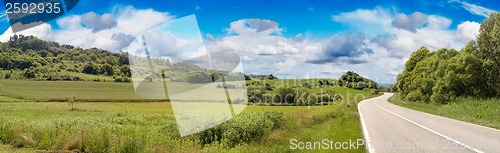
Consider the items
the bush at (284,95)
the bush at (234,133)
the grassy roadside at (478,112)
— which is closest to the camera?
the bush at (234,133)

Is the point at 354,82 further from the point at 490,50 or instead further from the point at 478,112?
the point at 478,112

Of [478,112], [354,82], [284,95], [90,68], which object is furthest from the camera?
[354,82]

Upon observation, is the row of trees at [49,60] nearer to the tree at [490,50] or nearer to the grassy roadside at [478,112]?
the tree at [490,50]

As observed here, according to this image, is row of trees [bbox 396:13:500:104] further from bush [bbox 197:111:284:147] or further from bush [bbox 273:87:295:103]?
bush [bbox 273:87:295:103]

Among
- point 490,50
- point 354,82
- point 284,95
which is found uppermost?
point 490,50

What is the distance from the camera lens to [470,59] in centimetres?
4181

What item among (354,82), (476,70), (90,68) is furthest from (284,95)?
(90,68)

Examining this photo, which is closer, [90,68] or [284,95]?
[284,95]

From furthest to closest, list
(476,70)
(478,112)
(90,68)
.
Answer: (90,68) → (476,70) → (478,112)

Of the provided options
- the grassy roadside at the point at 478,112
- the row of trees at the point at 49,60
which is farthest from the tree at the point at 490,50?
the row of trees at the point at 49,60

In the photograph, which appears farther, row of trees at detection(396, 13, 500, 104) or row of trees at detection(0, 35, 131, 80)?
row of trees at detection(0, 35, 131, 80)

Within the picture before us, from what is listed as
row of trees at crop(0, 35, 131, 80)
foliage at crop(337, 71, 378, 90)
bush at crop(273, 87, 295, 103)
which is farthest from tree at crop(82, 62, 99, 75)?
foliage at crop(337, 71, 378, 90)

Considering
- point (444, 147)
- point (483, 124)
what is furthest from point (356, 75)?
point (444, 147)

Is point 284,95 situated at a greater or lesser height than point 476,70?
lesser
